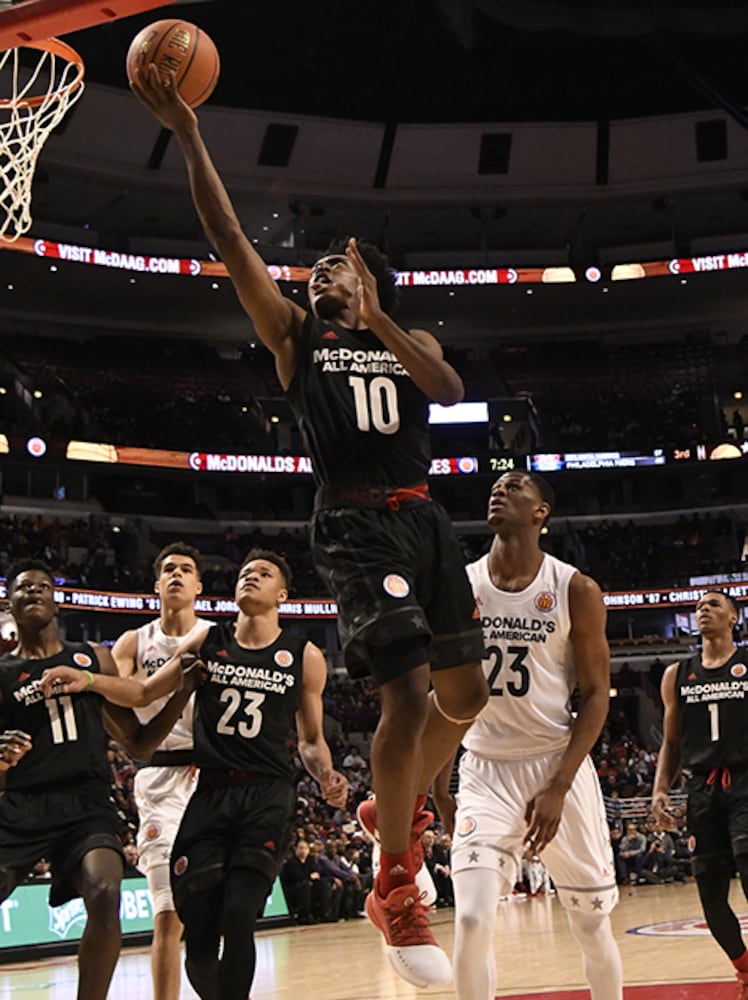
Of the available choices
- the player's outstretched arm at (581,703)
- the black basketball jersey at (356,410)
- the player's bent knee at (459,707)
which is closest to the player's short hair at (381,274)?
the black basketball jersey at (356,410)

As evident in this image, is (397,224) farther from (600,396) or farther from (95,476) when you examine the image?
(95,476)

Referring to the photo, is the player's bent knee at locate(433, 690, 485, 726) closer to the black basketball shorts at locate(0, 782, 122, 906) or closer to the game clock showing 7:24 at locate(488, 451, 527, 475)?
the black basketball shorts at locate(0, 782, 122, 906)

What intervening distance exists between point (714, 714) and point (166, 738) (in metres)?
3.22

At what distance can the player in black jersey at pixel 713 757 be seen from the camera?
22.9 ft

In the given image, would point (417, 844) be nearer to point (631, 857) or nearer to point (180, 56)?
point (180, 56)

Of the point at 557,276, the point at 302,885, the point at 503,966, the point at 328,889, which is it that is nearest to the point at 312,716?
the point at 503,966

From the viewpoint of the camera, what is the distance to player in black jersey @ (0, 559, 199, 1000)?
221 inches

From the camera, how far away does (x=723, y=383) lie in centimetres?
3553

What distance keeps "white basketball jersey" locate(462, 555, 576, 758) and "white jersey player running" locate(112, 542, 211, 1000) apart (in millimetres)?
1913

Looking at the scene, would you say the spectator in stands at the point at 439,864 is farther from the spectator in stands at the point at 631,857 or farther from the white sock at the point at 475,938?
the white sock at the point at 475,938

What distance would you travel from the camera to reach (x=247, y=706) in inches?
243

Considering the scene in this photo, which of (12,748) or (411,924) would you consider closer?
(411,924)


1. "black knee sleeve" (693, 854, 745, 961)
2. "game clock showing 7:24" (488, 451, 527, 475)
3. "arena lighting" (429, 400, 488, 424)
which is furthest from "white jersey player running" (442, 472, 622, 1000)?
"arena lighting" (429, 400, 488, 424)

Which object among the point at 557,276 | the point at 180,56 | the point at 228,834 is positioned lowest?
the point at 228,834
